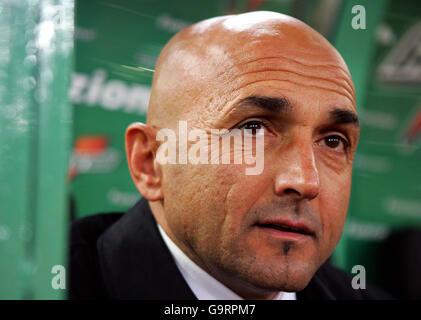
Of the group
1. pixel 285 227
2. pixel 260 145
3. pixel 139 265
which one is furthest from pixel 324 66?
pixel 139 265

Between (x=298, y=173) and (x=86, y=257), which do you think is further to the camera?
(x=86, y=257)

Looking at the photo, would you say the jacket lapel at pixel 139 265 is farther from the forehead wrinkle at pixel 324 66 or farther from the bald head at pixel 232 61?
the forehead wrinkle at pixel 324 66

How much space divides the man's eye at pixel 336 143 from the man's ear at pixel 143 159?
0.39 m

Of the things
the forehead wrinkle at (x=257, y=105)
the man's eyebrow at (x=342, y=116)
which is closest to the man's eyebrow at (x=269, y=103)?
the forehead wrinkle at (x=257, y=105)

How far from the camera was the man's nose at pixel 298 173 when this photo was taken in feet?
2.97

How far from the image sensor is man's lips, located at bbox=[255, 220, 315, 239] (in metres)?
0.92

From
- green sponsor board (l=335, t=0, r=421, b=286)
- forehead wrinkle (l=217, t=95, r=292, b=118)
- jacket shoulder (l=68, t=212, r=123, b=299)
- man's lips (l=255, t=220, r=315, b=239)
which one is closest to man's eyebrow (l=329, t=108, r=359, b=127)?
forehead wrinkle (l=217, t=95, r=292, b=118)

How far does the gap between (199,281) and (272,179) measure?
0.33m

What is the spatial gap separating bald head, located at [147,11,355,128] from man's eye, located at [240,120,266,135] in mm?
66

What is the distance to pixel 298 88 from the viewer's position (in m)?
0.96

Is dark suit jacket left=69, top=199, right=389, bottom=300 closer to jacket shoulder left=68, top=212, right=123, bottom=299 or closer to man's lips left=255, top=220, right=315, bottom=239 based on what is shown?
jacket shoulder left=68, top=212, right=123, bottom=299

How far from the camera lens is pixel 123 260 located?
1.08m

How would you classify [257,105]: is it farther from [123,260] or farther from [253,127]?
[123,260]
